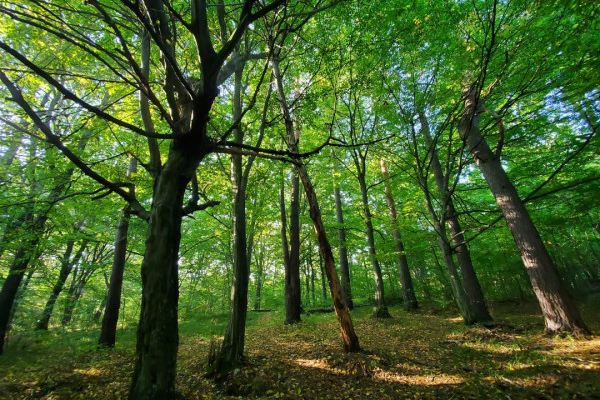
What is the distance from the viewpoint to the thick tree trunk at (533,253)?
516 cm

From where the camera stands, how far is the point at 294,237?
34.5 feet

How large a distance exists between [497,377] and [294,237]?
759cm

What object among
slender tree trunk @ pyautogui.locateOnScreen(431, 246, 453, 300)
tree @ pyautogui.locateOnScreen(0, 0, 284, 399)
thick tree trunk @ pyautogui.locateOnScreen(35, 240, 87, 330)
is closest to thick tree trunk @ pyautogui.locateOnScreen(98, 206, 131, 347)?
thick tree trunk @ pyautogui.locateOnScreen(35, 240, 87, 330)

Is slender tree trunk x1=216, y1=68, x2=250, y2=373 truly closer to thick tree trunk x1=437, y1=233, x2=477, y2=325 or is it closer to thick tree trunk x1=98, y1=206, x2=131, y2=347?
thick tree trunk x1=98, y1=206, x2=131, y2=347

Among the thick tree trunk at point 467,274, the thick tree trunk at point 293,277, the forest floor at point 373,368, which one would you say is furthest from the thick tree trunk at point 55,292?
the thick tree trunk at point 467,274

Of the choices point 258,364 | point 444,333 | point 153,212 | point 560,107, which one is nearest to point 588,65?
point 560,107

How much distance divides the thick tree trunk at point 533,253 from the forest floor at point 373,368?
0.42 meters

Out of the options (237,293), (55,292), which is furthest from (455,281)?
(55,292)

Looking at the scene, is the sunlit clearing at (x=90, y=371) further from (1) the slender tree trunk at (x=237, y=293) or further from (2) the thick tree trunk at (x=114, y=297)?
(1) the slender tree trunk at (x=237, y=293)

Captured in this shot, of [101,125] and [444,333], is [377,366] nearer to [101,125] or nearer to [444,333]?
[444,333]

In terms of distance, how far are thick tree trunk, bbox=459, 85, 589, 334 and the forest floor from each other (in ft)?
1.38

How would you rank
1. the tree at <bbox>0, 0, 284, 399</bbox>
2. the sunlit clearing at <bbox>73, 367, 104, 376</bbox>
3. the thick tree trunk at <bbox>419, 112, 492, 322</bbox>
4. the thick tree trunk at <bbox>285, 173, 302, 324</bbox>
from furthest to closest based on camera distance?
the thick tree trunk at <bbox>285, 173, 302, 324</bbox>
the thick tree trunk at <bbox>419, 112, 492, 322</bbox>
the sunlit clearing at <bbox>73, 367, 104, 376</bbox>
the tree at <bbox>0, 0, 284, 399</bbox>

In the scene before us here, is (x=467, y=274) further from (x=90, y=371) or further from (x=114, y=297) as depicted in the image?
(x=114, y=297)

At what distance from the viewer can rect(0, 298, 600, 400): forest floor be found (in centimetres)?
359
